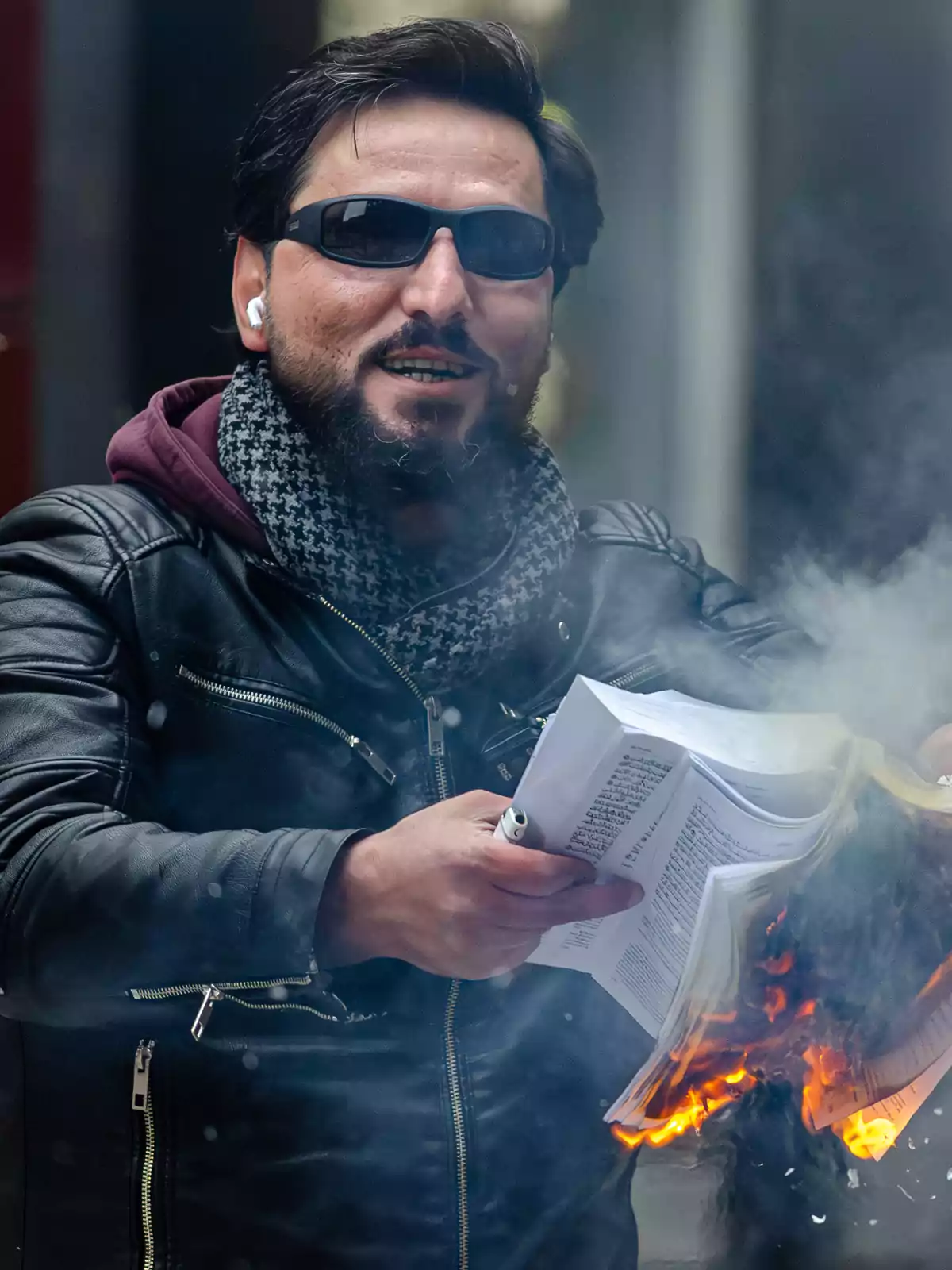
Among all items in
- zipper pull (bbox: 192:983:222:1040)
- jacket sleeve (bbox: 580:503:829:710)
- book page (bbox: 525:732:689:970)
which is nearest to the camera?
book page (bbox: 525:732:689:970)

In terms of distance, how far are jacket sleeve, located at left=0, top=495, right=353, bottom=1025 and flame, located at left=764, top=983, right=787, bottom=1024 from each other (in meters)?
0.43

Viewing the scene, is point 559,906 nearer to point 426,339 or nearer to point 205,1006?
point 205,1006

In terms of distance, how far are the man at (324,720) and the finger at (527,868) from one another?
0.13m

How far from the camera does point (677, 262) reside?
186cm

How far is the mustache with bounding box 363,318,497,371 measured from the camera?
1.57 m

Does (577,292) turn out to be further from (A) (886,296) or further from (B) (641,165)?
(A) (886,296)

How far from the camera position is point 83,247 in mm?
1738

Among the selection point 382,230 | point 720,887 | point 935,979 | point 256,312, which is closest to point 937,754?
point 935,979

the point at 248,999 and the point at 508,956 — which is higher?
the point at 508,956

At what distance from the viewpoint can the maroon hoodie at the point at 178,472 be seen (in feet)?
5.02

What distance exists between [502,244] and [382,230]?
0.16 metres

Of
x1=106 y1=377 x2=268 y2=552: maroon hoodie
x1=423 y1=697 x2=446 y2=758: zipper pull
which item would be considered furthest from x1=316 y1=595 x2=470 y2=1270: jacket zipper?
x1=106 y1=377 x2=268 y2=552: maroon hoodie

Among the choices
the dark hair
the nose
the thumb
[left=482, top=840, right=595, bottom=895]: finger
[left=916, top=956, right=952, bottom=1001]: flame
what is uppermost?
the dark hair

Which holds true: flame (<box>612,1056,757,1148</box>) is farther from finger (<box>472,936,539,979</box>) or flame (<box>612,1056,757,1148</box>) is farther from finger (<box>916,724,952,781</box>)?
finger (<box>916,724,952,781</box>)
